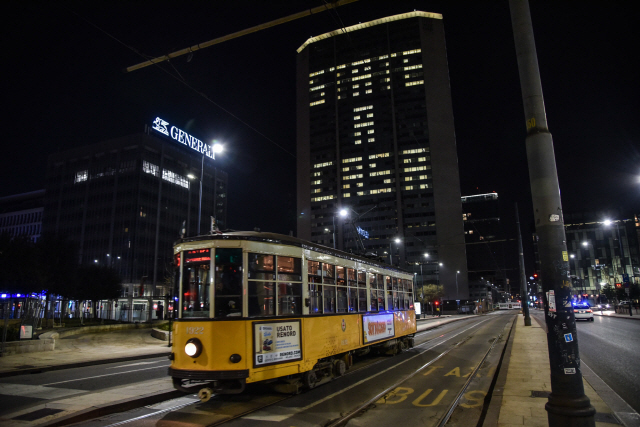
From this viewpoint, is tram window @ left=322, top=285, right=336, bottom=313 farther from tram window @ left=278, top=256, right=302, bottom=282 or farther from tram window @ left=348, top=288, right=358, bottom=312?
tram window @ left=278, top=256, right=302, bottom=282

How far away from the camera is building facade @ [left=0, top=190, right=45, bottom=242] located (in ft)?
290

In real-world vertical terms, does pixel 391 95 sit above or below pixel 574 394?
above

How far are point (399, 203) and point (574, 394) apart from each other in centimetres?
11807

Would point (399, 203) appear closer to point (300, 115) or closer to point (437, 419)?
point (300, 115)

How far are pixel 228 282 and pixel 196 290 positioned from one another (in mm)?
711

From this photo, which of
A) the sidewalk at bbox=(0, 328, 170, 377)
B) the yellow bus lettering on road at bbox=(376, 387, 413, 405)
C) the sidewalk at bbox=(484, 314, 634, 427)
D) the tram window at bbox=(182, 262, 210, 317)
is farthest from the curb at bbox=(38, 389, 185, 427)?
the sidewalk at bbox=(0, 328, 170, 377)

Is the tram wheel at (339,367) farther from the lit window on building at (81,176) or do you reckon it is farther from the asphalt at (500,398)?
the lit window on building at (81,176)

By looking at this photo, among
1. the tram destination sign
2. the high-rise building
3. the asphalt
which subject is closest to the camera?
the asphalt

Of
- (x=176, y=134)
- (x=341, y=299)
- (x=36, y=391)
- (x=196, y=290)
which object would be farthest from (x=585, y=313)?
(x=176, y=134)

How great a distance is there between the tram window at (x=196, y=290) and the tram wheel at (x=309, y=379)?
2740 millimetres

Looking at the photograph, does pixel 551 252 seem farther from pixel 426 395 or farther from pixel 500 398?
pixel 426 395

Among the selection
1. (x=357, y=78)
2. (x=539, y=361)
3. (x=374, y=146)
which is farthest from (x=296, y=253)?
(x=357, y=78)

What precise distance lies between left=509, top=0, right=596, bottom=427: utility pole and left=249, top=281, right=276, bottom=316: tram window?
509 cm

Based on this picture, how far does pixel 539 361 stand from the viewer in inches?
476
